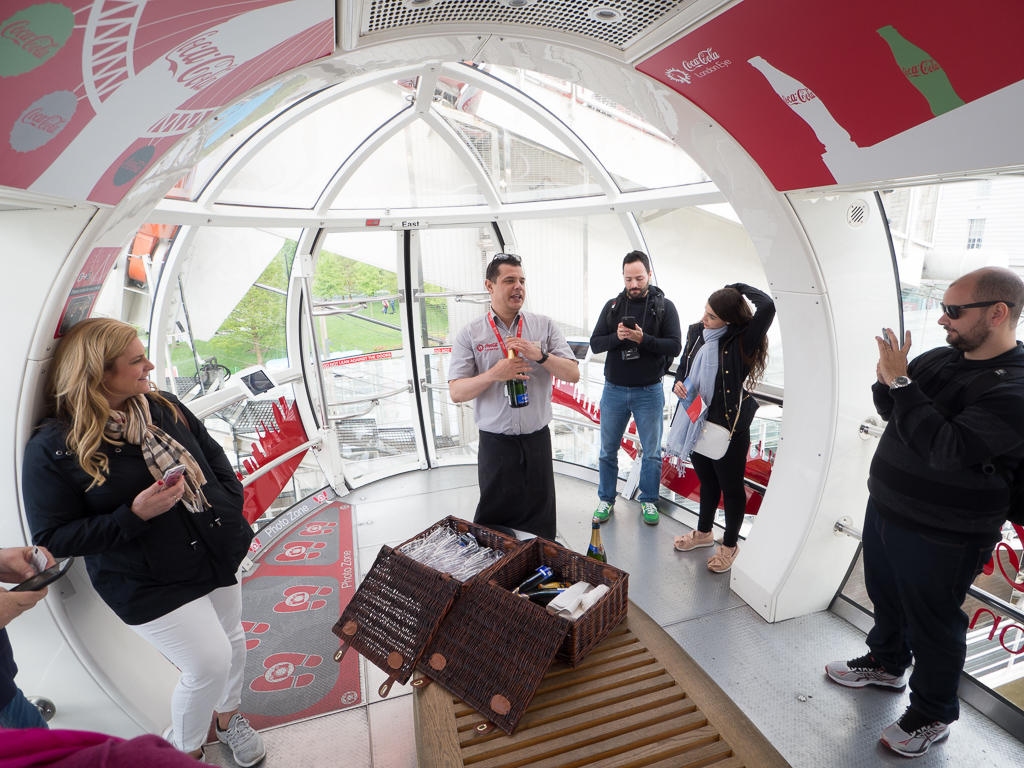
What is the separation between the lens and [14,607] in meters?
1.46

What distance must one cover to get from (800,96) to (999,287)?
989 mm

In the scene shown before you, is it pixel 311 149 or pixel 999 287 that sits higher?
pixel 311 149

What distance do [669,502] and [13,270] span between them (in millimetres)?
4396

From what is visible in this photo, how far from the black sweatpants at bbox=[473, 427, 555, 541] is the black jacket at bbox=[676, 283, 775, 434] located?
3.68 ft

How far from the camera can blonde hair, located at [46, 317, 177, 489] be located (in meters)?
1.91

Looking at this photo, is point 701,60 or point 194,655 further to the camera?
point 194,655

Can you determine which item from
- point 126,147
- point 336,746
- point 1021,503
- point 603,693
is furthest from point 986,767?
point 126,147

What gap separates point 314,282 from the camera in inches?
201

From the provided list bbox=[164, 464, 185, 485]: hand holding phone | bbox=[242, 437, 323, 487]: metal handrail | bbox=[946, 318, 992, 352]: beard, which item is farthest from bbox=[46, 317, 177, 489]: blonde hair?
bbox=[946, 318, 992, 352]: beard

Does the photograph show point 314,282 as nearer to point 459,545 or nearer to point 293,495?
point 293,495

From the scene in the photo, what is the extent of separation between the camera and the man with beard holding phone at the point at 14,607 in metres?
1.46

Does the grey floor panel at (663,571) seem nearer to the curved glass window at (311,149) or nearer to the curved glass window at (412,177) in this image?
the curved glass window at (412,177)

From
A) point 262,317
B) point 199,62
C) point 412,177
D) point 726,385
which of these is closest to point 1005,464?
point 726,385

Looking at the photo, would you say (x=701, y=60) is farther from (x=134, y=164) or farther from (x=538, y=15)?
(x=134, y=164)
